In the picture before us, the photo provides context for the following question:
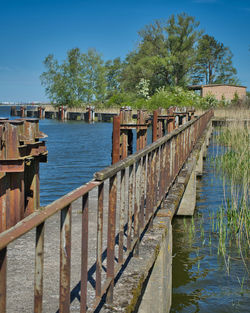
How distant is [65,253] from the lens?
1.93 m

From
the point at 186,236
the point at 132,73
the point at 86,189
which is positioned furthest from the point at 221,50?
the point at 86,189

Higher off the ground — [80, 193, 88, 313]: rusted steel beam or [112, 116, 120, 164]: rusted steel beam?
[112, 116, 120, 164]: rusted steel beam

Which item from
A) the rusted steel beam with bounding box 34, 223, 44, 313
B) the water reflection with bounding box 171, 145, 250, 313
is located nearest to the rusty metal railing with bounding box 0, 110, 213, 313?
the rusted steel beam with bounding box 34, 223, 44, 313

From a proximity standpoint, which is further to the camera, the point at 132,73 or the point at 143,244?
the point at 132,73

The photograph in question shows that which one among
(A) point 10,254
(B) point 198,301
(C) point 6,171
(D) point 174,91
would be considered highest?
(D) point 174,91

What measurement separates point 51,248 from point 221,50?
292 ft

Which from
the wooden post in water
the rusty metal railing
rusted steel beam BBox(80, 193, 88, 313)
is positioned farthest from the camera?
the wooden post in water

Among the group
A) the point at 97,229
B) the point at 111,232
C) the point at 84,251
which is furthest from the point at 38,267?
the point at 111,232

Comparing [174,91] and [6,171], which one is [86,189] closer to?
[6,171]

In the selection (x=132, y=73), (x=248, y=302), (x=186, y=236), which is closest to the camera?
(x=248, y=302)

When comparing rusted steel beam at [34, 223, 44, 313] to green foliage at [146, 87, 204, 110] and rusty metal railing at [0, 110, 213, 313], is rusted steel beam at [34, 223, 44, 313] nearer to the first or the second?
rusty metal railing at [0, 110, 213, 313]

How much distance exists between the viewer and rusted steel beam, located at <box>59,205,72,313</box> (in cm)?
192

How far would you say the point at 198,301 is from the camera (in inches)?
225

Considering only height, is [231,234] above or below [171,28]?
below
